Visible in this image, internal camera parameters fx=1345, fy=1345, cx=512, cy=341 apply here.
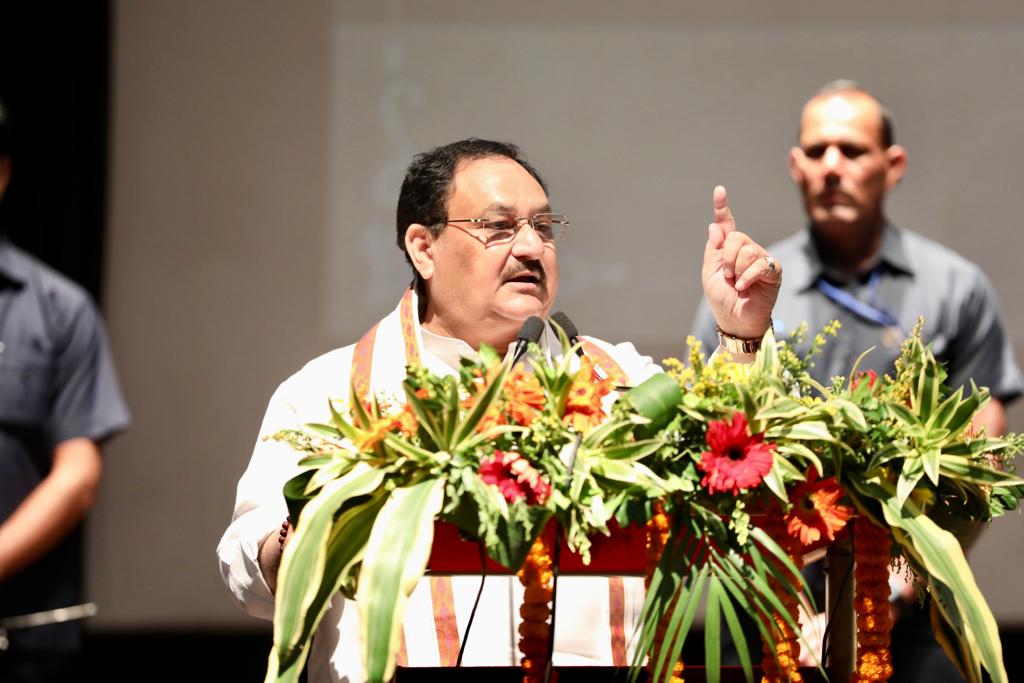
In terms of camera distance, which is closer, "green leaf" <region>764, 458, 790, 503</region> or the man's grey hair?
"green leaf" <region>764, 458, 790, 503</region>

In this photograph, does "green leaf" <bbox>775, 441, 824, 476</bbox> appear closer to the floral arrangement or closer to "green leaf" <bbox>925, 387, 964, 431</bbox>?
the floral arrangement

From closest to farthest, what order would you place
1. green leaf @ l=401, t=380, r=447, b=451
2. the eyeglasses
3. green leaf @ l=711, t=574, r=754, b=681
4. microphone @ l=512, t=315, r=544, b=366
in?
green leaf @ l=711, t=574, r=754, b=681 → green leaf @ l=401, t=380, r=447, b=451 → microphone @ l=512, t=315, r=544, b=366 → the eyeglasses

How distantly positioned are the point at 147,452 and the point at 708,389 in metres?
3.59

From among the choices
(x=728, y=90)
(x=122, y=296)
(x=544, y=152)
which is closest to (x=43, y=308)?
(x=122, y=296)

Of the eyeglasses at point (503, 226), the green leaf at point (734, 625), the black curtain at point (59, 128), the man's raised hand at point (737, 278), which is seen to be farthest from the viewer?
the black curtain at point (59, 128)

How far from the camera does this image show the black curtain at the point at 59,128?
4.73 meters

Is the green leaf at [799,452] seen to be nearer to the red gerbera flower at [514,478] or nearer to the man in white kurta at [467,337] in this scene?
the red gerbera flower at [514,478]

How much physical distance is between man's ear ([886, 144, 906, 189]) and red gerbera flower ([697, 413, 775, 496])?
2722 millimetres

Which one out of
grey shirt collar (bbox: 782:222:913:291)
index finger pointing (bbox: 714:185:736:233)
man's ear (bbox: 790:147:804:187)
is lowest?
grey shirt collar (bbox: 782:222:913:291)

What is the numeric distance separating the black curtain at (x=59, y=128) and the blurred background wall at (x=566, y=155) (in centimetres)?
30

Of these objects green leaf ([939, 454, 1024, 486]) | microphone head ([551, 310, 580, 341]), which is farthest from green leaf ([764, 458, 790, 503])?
microphone head ([551, 310, 580, 341])

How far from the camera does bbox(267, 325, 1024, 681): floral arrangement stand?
1630 mm

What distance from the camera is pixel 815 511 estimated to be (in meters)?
1.72

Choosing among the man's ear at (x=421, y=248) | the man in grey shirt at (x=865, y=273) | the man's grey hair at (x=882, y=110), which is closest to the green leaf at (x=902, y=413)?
the man's ear at (x=421, y=248)
